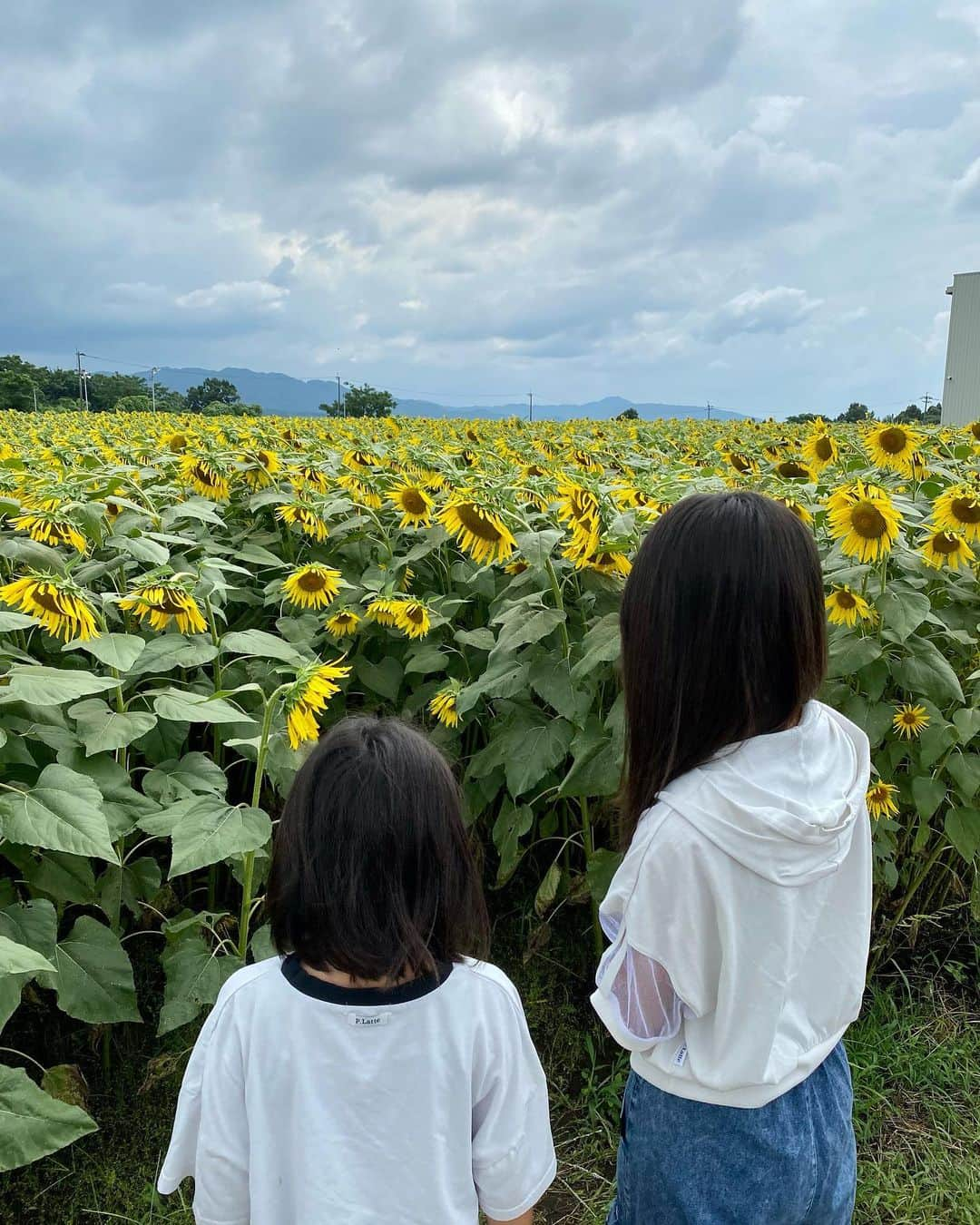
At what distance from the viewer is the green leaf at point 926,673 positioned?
7.74 ft

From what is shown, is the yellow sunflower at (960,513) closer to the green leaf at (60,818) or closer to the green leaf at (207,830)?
the green leaf at (207,830)

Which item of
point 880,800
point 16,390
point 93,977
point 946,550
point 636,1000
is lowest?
point 93,977

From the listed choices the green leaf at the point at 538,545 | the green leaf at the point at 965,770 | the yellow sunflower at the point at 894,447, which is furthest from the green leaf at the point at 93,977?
the yellow sunflower at the point at 894,447

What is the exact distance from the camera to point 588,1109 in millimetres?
2426

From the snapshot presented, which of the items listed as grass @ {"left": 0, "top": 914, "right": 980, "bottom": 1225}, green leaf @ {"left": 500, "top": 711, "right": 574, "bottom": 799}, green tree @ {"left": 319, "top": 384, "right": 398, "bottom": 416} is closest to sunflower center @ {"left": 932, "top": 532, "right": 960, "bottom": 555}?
green leaf @ {"left": 500, "top": 711, "right": 574, "bottom": 799}

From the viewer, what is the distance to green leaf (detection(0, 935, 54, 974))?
1265mm

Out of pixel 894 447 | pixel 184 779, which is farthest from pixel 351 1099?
pixel 894 447

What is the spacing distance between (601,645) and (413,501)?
104cm

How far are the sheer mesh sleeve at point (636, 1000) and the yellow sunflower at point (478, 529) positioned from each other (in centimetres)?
130

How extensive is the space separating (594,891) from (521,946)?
1.83 feet

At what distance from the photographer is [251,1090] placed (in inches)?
47.3

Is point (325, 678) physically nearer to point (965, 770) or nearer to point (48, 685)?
point (48, 685)

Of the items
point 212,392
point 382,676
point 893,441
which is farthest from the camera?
point 212,392

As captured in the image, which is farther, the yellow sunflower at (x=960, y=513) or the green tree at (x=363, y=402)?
the green tree at (x=363, y=402)
